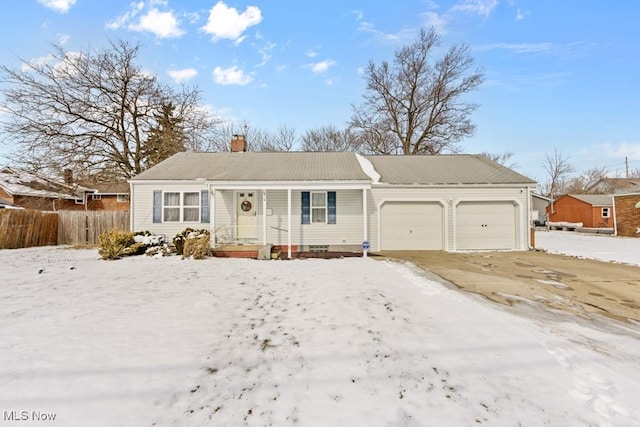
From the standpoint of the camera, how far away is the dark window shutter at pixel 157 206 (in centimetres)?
1141

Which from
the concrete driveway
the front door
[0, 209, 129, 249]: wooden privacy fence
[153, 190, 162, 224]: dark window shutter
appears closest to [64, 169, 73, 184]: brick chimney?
[0, 209, 129, 249]: wooden privacy fence

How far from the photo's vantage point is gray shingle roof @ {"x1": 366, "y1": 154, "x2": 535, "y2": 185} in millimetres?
11688

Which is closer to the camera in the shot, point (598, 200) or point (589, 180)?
point (598, 200)

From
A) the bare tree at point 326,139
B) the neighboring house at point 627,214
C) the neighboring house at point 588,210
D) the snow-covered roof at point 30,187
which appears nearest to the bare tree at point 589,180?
the neighboring house at point 588,210

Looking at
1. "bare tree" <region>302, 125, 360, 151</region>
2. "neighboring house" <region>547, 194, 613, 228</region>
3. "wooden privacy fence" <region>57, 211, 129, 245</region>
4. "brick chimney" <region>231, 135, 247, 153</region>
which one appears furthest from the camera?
"bare tree" <region>302, 125, 360, 151</region>

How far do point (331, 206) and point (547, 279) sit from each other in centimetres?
693

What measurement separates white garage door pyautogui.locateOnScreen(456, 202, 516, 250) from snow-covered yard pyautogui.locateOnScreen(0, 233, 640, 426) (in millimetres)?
7207

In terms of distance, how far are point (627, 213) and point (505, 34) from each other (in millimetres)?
16149

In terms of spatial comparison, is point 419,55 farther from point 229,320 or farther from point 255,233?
point 229,320

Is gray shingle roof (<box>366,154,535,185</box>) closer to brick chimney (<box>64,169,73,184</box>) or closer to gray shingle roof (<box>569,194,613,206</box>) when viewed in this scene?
brick chimney (<box>64,169,73,184</box>)

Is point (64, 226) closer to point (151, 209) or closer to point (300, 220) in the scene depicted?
point (151, 209)

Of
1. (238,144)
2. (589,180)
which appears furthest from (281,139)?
(589,180)

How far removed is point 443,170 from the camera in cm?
1288

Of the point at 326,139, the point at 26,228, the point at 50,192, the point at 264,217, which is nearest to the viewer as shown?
the point at 264,217
